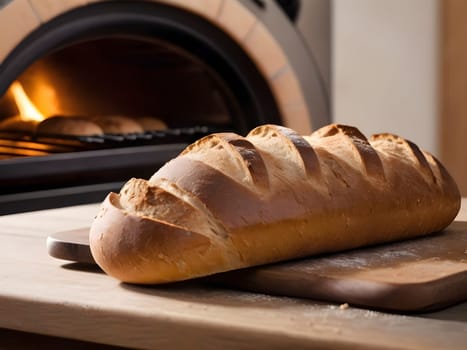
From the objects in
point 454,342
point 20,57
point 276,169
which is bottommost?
point 454,342

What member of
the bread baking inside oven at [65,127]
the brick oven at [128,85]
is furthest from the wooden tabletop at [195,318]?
the bread baking inside oven at [65,127]

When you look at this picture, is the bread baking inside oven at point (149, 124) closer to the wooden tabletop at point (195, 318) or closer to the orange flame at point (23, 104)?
the orange flame at point (23, 104)

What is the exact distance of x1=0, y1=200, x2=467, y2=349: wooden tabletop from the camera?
846 mm

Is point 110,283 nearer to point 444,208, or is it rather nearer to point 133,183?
point 133,183

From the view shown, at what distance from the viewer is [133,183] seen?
42.8 inches

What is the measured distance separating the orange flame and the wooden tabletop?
1.43 meters

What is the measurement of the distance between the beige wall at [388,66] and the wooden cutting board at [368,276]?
2.18 meters

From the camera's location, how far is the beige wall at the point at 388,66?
3277mm

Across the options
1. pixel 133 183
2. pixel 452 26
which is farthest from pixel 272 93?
pixel 133 183

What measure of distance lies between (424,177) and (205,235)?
1.33 feet

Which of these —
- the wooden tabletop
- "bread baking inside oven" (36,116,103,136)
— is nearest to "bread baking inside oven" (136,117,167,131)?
"bread baking inside oven" (36,116,103,136)

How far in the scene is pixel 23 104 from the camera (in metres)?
2.50

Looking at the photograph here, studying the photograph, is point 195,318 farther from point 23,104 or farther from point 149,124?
point 149,124

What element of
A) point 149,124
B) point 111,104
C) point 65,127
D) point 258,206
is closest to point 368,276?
point 258,206
